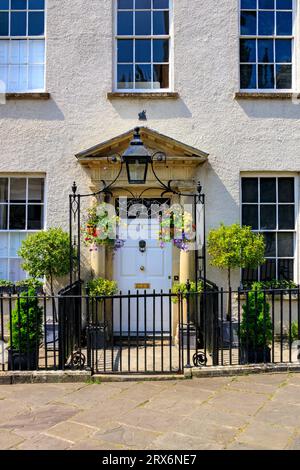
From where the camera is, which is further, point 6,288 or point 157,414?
point 6,288

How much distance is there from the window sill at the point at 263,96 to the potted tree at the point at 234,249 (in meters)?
2.48

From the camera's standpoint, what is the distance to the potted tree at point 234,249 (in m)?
8.22

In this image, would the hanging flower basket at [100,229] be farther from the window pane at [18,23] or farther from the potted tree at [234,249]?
the window pane at [18,23]

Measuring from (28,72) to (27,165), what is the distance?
6.09 ft

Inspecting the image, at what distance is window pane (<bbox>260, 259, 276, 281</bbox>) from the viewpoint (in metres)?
8.99

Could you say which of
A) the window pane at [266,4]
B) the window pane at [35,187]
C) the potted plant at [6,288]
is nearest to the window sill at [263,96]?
the window pane at [266,4]

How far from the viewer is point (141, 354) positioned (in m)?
7.66

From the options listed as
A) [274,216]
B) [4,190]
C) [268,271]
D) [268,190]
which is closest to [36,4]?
[4,190]

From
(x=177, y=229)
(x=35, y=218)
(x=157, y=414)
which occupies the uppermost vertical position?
(x=35, y=218)

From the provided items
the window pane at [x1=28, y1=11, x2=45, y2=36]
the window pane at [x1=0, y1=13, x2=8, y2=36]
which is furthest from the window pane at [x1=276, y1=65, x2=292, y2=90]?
the window pane at [x1=0, y1=13, x2=8, y2=36]

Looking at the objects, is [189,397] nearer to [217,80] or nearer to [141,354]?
[141,354]

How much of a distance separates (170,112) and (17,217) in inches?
140

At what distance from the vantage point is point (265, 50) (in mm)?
9164

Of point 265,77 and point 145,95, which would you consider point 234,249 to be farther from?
point 265,77
